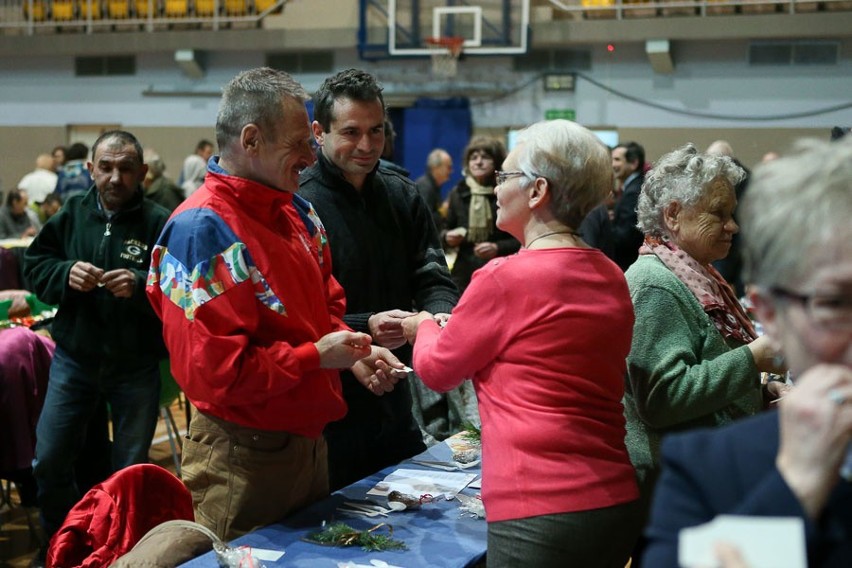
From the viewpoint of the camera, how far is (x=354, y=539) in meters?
2.27

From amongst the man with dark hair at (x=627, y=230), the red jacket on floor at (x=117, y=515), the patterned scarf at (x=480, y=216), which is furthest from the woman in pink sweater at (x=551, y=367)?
the patterned scarf at (x=480, y=216)

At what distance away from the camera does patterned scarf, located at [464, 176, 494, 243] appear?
5824 millimetres

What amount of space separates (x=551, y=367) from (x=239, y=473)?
0.85 meters

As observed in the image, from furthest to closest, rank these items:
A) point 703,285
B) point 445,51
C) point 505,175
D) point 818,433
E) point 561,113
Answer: point 561,113, point 445,51, point 703,285, point 505,175, point 818,433

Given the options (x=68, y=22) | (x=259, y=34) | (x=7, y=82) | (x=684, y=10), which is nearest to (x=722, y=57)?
(x=684, y=10)

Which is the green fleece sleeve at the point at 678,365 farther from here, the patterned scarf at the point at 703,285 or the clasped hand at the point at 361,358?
the clasped hand at the point at 361,358

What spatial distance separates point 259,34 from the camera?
13641mm

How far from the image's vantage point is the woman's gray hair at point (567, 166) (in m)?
1.95

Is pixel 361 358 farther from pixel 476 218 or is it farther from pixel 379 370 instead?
pixel 476 218

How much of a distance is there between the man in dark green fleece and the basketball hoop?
358 inches

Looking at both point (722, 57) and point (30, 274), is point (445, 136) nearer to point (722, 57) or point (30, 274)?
point (722, 57)

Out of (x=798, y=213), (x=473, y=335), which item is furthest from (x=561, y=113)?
(x=798, y=213)

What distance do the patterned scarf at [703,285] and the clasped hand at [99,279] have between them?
1957mm

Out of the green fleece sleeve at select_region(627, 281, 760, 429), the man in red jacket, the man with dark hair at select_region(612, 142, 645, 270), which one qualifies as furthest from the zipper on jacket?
the man with dark hair at select_region(612, 142, 645, 270)
